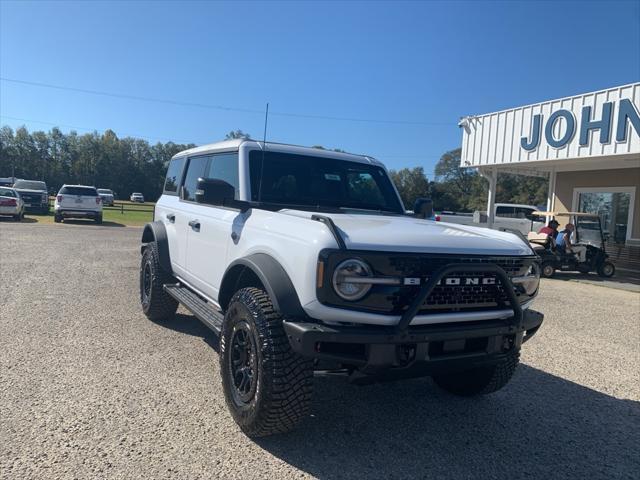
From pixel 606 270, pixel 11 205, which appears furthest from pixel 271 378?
pixel 11 205

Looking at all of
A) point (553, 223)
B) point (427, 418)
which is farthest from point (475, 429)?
point (553, 223)

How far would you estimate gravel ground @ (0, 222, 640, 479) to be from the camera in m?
2.93

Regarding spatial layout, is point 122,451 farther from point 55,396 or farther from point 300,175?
point 300,175

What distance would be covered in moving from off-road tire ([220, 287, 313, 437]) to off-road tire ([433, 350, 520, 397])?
1351 millimetres

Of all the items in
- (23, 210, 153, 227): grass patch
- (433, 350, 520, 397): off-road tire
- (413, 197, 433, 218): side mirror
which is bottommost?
(433, 350, 520, 397): off-road tire

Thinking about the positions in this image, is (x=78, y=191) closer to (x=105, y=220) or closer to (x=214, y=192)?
(x=105, y=220)

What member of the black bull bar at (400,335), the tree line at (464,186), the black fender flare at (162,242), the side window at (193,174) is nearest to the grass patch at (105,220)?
the black fender flare at (162,242)

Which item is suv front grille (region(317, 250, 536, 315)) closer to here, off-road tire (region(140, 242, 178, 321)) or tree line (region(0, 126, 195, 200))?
off-road tire (region(140, 242, 178, 321))

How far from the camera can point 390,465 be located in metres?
2.97

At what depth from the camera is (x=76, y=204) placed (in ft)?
73.0

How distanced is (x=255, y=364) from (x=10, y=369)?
8.34ft

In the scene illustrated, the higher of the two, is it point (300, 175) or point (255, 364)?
point (300, 175)

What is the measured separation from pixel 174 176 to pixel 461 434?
461 centimetres

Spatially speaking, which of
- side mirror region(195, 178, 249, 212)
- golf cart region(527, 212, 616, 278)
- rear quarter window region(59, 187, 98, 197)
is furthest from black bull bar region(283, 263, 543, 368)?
rear quarter window region(59, 187, 98, 197)
